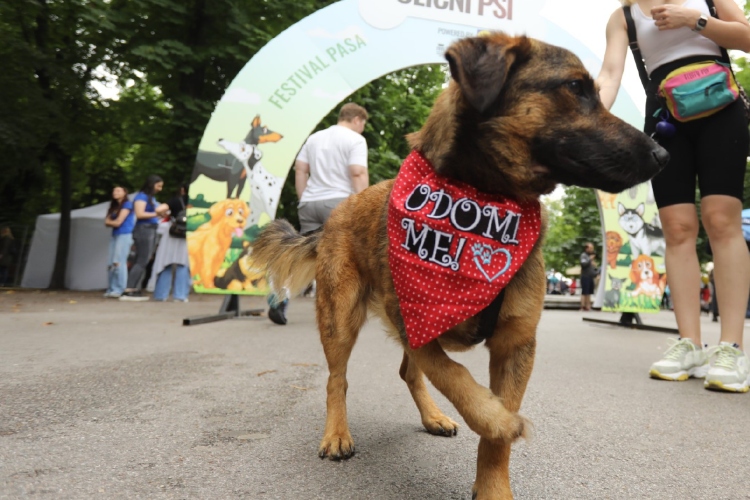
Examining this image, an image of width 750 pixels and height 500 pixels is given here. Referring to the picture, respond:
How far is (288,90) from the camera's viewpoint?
8438mm

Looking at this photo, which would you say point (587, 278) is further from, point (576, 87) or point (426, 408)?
point (576, 87)

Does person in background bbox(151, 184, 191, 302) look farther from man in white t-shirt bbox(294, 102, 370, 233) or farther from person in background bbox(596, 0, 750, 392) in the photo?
person in background bbox(596, 0, 750, 392)

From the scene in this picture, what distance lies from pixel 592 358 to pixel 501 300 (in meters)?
3.94

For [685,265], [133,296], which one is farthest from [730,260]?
[133,296]

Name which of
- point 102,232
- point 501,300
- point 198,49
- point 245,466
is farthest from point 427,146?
point 102,232

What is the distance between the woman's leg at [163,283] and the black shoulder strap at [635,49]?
9.57m

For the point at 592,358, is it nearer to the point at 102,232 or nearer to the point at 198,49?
the point at 198,49

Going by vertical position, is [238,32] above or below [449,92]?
above

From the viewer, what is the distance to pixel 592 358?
5.74 metres

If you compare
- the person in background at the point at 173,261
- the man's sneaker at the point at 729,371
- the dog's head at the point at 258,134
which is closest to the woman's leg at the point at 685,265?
the man's sneaker at the point at 729,371

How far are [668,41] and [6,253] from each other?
768 inches

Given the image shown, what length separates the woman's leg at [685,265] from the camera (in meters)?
4.41

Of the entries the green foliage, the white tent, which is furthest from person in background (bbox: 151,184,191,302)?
the green foliage

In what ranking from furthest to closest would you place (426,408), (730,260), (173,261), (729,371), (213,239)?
(173,261)
(213,239)
(730,260)
(729,371)
(426,408)
